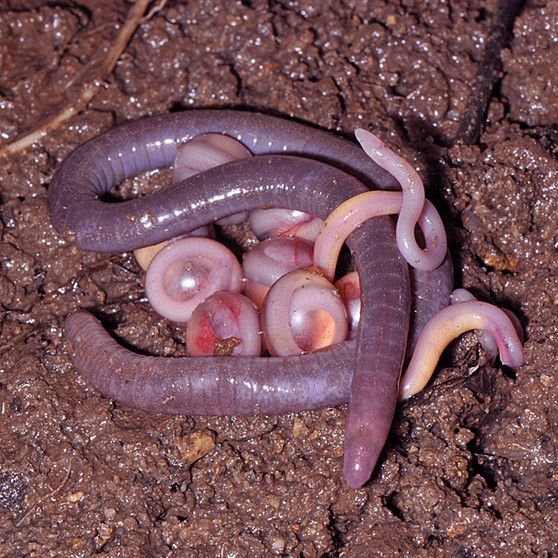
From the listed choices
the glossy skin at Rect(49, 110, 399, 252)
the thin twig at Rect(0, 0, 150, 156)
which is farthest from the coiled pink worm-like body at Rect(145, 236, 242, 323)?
the thin twig at Rect(0, 0, 150, 156)

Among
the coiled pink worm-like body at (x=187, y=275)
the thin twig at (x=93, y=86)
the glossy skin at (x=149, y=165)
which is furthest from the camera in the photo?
the thin twig at (x=93, y=86)

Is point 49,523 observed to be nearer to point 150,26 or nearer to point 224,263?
point 224,263

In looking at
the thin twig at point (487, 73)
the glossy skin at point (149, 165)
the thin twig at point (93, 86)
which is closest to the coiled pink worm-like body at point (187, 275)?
the glossy skin at point (149, 165)

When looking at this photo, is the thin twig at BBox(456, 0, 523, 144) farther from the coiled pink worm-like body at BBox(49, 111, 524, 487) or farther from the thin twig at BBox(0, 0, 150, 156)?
the thin twig at BBox(0, 0, 150, 156)

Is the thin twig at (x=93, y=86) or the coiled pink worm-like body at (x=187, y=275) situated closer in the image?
the coiled pink worm-like body at (x=187, y=275)

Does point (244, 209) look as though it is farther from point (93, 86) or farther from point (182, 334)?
point (93, 86)

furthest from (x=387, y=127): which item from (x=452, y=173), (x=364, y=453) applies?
(x=364, y=453)

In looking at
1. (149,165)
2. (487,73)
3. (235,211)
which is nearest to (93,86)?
(149,165)

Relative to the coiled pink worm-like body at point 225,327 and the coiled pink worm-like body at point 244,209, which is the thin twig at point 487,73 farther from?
the coiled pink worm-like body at point 225,327
